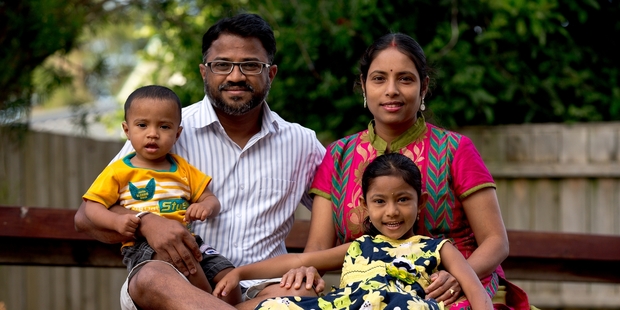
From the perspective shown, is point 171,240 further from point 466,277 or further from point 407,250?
point 466,277

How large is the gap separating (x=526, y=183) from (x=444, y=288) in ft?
11.5

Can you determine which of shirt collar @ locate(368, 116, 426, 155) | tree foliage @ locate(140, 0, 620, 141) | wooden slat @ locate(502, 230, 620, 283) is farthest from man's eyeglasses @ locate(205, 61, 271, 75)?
tree foliage @ locate(140, 0, 620, 141)

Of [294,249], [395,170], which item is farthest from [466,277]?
[294,249]

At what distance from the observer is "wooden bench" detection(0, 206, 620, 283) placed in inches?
165

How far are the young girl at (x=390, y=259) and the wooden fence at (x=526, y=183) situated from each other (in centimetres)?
327

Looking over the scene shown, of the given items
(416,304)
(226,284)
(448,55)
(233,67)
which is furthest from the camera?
(448,55)

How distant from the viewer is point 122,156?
11.1 ft

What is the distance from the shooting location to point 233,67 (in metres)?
3.50

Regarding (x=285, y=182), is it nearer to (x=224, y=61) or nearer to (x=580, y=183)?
(x=224, y=61)

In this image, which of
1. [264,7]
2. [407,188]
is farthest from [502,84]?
[407,188]

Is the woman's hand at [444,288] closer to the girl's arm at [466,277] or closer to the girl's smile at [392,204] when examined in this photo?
the girl's arm at [466,277]

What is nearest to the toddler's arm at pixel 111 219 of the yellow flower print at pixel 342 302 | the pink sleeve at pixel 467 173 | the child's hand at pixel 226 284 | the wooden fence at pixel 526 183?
the child's hand at pixel 226 284

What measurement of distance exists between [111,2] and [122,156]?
145 inches

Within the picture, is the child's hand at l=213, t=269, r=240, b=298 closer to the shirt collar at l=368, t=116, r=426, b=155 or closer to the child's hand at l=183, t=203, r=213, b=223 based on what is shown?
the child's hand at l=183, t=203, r=213, b=223
